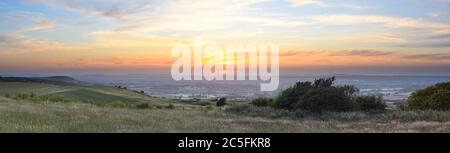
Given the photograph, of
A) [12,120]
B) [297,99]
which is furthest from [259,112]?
[12,120]

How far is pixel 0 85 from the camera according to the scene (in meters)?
92.2

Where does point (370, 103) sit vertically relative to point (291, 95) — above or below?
below

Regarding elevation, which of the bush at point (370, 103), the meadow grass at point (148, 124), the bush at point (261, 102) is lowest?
the bush at point (261, 102)

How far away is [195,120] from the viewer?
27297mm

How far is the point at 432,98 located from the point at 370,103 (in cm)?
609

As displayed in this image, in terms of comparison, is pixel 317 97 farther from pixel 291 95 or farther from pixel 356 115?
pixel 356 115

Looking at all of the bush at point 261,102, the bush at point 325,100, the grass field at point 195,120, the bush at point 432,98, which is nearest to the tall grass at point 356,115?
the grass field at point 195,120

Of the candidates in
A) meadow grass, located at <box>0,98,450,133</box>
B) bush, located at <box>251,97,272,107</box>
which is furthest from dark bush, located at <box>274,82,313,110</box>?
meadow grass, located at <box>0,98,450,133</box>

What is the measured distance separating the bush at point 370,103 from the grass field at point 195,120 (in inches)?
192

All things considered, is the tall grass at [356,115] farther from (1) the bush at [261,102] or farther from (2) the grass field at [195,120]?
(1) the bush at [261,102]

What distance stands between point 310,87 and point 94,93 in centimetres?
5858

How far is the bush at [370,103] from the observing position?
4522cm

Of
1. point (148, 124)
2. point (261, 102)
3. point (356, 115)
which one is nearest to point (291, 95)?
point (261, 102)
